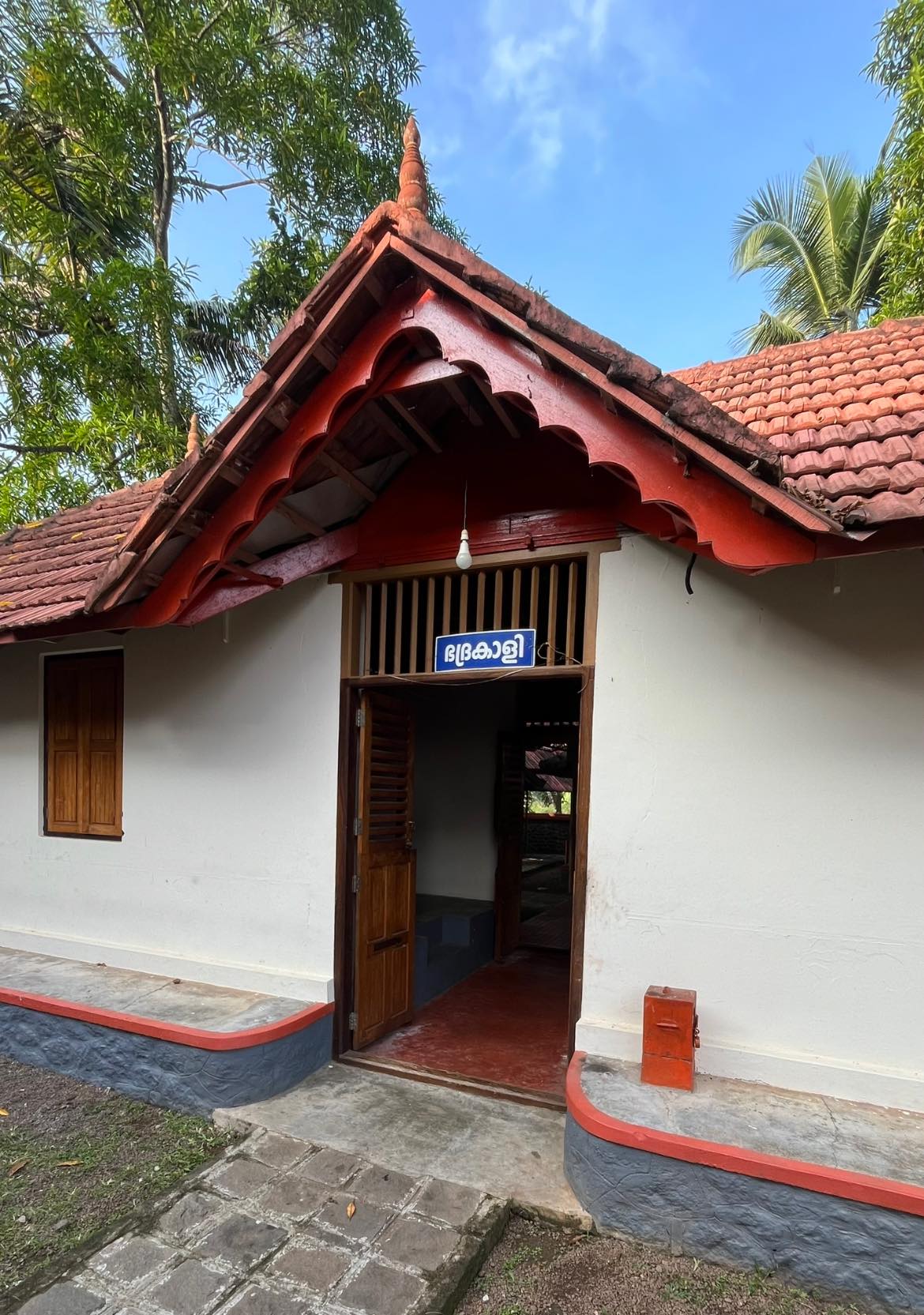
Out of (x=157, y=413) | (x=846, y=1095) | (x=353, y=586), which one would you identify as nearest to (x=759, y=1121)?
(x=846, y=1095)

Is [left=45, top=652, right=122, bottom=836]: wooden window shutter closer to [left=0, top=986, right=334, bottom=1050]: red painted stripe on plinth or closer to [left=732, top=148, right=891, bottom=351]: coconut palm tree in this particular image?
[left=0, top=986, right=334, bottom=1050]: red painted stripe on plinth

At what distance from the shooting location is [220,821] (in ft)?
16.2

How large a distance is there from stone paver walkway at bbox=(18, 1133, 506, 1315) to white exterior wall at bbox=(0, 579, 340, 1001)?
1245mm

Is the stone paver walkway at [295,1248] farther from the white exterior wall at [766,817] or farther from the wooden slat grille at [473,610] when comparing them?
the wooden slat grille at [473,610]

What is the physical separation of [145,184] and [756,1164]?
53.0 ft

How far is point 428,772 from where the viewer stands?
7.82 meters

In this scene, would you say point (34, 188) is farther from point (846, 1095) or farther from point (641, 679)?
point (846, 1095)

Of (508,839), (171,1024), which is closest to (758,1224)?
(171,1024)

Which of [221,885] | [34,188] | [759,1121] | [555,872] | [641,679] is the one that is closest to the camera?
[759,1121]

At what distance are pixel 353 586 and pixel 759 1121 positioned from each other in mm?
3451

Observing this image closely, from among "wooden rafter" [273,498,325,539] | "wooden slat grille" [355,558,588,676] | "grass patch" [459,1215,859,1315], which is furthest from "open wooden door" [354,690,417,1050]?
"grass patch" [459,1215,859,1315]

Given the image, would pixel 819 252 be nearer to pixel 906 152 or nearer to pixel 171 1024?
pixel 906 152

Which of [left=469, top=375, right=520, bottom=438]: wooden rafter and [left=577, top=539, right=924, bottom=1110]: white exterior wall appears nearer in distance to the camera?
[left=577, top=539, right=924, bottom=1110]: white exterior wall

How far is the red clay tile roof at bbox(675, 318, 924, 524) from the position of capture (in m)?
2.69
